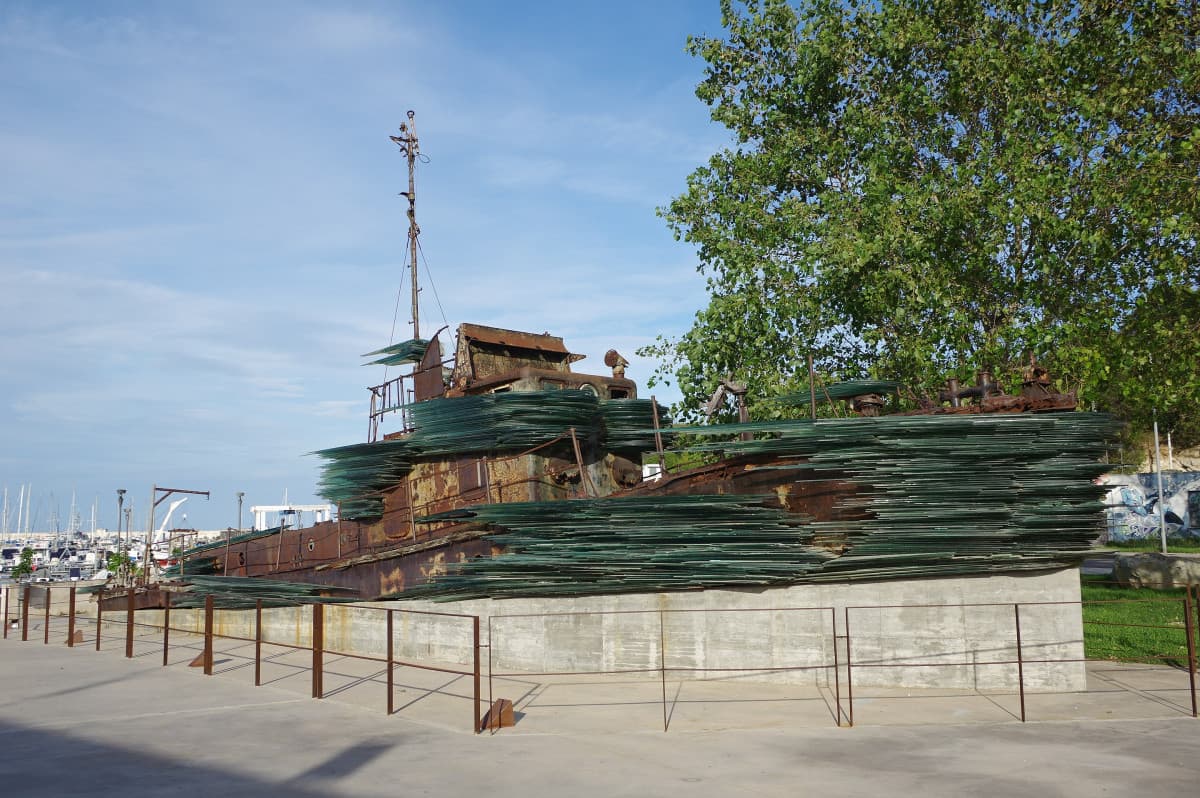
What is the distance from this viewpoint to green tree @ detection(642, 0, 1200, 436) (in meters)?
16.7

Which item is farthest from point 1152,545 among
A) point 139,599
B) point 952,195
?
point 139,599

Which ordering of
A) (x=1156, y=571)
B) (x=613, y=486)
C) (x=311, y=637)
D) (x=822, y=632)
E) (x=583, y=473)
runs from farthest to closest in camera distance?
(x=1156, y=571)
(x=311, y=637)
(x=613, y=486)
(x=583, y=473)
(x=822, y=632)

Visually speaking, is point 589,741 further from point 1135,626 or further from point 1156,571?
point 1156,571

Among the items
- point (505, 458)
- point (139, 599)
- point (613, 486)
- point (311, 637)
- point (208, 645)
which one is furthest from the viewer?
point (139, 599)

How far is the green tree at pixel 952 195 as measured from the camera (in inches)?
658

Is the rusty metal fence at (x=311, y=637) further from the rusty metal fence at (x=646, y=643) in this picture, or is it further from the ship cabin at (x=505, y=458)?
the ship cabin at (x=505, y=458)

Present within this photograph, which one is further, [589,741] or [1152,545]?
[1152,545]

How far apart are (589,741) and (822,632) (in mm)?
3889

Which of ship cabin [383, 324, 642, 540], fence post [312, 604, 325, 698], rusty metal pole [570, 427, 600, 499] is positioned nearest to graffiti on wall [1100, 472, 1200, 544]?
ship cabin [383, 324, 642, 540]

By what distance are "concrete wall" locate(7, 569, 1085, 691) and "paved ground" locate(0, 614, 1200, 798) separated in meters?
0.36

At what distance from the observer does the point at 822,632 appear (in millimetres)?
11227

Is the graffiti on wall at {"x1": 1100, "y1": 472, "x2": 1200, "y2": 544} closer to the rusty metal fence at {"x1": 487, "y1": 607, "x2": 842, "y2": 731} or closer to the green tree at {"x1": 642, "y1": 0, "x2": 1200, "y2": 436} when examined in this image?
the green tree at {"x1": 642, "y1": 0, "x2": 1200, "y2": 436}

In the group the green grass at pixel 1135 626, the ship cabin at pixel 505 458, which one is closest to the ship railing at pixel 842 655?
the green grass at pixel 1135 626

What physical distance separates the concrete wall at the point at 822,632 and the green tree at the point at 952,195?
21.1 feet
